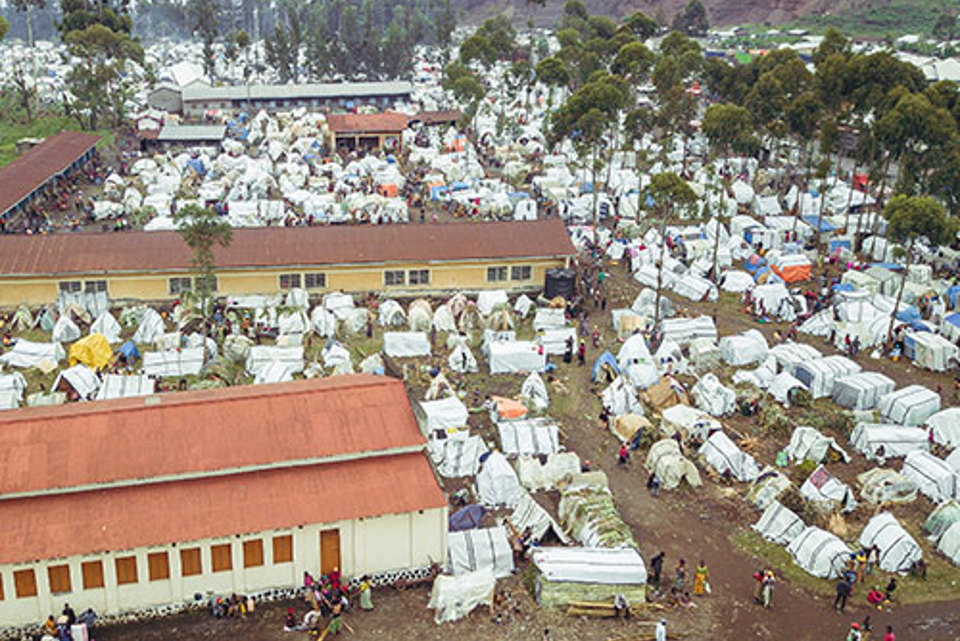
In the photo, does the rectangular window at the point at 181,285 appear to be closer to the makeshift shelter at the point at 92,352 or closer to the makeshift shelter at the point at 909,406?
the makeshift shelter at the point at 92,352

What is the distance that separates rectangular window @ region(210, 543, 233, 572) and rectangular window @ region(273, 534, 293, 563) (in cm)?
98

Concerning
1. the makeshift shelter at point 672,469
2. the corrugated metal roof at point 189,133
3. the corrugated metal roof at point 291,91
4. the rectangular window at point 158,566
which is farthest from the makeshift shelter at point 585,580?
the corrugated metal roof at point 291,91

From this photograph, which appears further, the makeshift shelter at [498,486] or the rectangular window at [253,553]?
the makeshift shelter at [498,486]

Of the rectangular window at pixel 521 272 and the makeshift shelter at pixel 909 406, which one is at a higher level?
the rectangular window at pixel 521 272

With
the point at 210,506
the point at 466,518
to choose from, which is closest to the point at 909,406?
the point at 466,518

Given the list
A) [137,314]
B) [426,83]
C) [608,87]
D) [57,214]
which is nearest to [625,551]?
[137,314]

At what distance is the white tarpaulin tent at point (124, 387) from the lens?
97.8ft

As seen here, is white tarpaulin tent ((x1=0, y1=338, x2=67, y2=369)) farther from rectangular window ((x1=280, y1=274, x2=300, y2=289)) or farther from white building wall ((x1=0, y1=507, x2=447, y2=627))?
white building wall ((x1=0, y1=507, x2=447, y2=627))

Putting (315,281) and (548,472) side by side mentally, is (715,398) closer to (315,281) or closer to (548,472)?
(548,472)

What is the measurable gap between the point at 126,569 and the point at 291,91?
76.1 metres

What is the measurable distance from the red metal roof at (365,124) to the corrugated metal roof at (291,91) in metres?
18.6

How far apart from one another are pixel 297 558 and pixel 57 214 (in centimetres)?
3937

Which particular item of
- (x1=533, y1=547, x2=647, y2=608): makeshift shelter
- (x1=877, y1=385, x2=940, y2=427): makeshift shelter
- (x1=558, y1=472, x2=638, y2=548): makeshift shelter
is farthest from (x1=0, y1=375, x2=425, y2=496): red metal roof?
(x1=877, y1=385, x2=940, y2=427): makeshift shelter

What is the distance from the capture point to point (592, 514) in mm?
23234
